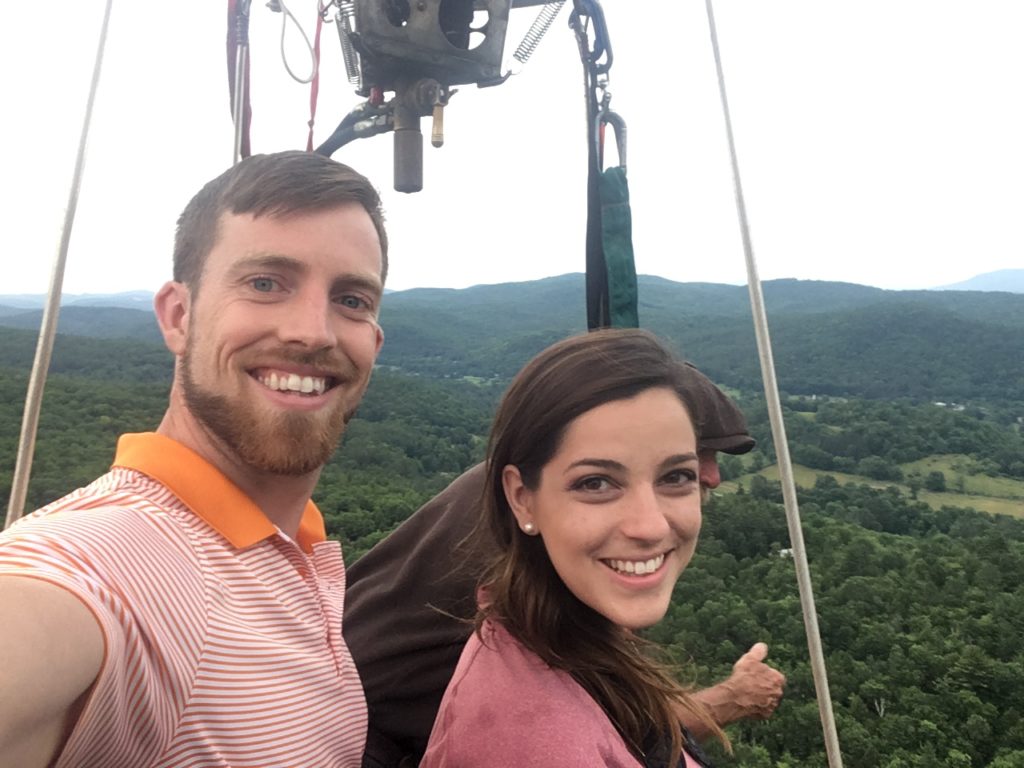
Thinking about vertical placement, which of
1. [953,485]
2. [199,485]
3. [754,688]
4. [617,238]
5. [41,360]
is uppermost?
[617,238]

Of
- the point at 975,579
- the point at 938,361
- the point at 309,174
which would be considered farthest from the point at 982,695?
the point at 938,361

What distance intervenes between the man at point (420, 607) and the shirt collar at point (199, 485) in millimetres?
478

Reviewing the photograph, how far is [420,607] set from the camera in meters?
1.46

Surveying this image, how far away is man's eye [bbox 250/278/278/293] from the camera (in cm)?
106

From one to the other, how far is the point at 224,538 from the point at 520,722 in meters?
0.43

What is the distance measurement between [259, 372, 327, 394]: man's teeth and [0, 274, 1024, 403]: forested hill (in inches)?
1772

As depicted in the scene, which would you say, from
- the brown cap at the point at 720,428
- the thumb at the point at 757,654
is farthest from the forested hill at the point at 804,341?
the brown cap at the point at 720,428

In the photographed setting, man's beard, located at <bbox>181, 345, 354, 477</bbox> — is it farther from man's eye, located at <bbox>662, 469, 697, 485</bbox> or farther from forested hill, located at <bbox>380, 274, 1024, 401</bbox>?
forested hill, located at <bbox>380, 274, 1024, 401</bbox>

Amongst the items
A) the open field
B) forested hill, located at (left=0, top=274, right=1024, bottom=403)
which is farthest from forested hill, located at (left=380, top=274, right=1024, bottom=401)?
the open field

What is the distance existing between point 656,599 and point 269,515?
56 cm

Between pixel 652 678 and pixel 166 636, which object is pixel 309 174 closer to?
pixel 166 636

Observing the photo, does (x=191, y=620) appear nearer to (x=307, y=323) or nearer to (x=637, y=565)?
(x=307, y=323)

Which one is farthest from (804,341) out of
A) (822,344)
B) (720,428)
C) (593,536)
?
(593,536)

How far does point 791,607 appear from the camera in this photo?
14.0 metres
